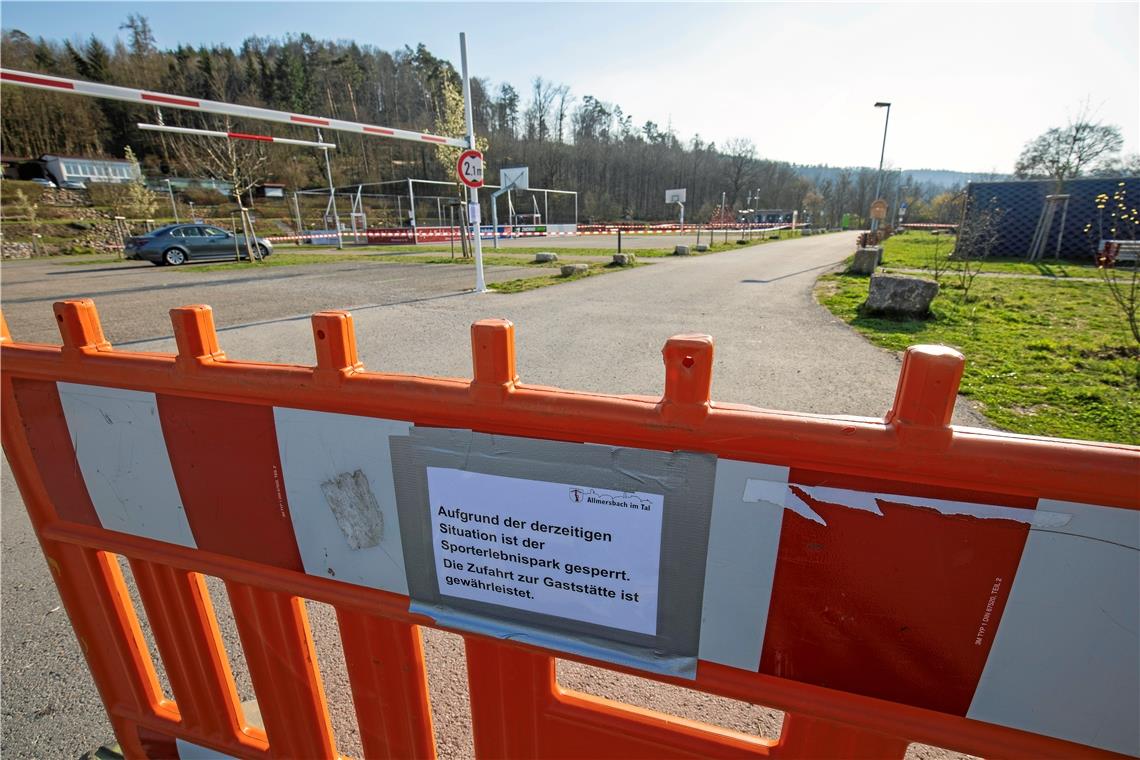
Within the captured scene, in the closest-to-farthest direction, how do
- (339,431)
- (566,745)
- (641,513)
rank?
(641,513)
(339,431)
(566,745)

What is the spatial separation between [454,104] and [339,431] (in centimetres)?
2650

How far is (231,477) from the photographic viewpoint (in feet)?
4.25

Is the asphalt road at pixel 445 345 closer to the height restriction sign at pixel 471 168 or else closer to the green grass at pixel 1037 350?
the green grass at pixel 1037 350

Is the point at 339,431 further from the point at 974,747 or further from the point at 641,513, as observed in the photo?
the point at 974,747

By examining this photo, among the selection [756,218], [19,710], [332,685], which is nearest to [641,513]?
[332,685]

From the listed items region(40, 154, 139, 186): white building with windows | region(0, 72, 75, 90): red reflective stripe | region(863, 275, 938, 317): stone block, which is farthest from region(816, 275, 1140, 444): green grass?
region(40, 154, 139, 186): white building with windows

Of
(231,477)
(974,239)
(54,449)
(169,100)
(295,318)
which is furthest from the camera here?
(974,239)

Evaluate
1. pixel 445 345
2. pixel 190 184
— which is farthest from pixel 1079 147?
pixel 190 184

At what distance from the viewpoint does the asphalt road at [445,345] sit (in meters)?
2.03

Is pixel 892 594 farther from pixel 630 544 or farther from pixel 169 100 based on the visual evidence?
pixel 169 100

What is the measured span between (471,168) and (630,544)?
425 inches

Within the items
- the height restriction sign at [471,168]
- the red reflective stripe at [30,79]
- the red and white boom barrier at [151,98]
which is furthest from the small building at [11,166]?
the height restriction sign at [471,168]

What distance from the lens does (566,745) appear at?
1276mm

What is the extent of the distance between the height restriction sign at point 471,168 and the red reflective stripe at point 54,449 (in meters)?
9.85
